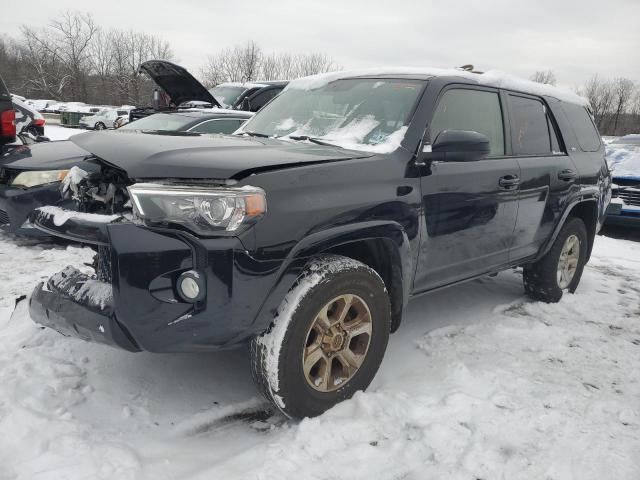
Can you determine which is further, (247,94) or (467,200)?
(247,94)

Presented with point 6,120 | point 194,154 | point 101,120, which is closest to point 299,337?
point 194,154

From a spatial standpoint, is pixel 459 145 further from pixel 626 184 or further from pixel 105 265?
pixel 626 184

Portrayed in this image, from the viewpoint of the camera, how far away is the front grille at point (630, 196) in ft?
26.5

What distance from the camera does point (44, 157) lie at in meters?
5.08

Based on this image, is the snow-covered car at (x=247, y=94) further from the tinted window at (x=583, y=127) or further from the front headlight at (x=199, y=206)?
the front headlight at (x=199, y=206)

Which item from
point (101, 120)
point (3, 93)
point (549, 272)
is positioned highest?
→ point (3, 93)

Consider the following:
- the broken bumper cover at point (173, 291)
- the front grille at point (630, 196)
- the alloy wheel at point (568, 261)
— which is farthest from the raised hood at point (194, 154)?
the front grille at point (630, 196)

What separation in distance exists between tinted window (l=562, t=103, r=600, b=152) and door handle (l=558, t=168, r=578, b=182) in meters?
0.45

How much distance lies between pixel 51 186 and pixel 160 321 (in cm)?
345

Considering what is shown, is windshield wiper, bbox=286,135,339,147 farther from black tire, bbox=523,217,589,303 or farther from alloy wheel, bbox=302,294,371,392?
black tire, bbox=523,217,589,303

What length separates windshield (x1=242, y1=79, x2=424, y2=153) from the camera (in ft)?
9.72

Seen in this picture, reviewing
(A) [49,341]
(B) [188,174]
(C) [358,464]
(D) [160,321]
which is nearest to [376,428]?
(C) [358,464]

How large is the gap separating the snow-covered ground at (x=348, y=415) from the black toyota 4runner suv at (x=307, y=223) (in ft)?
0.88

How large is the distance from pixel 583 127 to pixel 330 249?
340 cm
